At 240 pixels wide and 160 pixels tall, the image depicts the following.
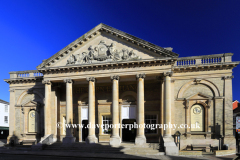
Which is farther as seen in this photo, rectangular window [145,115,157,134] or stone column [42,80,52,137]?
rectangular window [145,115,157,134]

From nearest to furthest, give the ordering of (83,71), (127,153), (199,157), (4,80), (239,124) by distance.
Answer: (239,124) < (199,157) < (127,153) < (83,71) < (4,80)

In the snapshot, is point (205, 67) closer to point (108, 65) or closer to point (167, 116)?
point (167, 116)

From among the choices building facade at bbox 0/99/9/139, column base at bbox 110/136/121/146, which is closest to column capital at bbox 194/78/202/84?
column base at bbox 110/136/121/146

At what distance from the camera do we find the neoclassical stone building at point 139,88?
1844cm

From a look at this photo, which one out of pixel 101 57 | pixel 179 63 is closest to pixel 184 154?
pixel 179 63

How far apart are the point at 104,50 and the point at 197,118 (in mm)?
12134

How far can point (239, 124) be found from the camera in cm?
1128

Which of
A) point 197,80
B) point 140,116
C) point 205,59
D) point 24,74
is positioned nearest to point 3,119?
point 24,74

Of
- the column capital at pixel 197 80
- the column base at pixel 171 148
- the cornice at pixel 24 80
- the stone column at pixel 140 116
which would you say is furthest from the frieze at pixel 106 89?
the column base at pixel 171 148

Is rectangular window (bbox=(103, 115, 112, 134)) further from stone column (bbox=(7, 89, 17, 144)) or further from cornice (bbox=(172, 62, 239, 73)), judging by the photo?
stone column (bbox=(7, 89, 17, 144))

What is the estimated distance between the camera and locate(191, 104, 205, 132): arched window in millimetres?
19656

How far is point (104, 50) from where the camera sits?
64.5 feet

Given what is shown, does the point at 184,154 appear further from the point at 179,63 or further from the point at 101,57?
the point at 101,57

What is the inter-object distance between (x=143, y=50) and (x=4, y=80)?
61.3 feet
